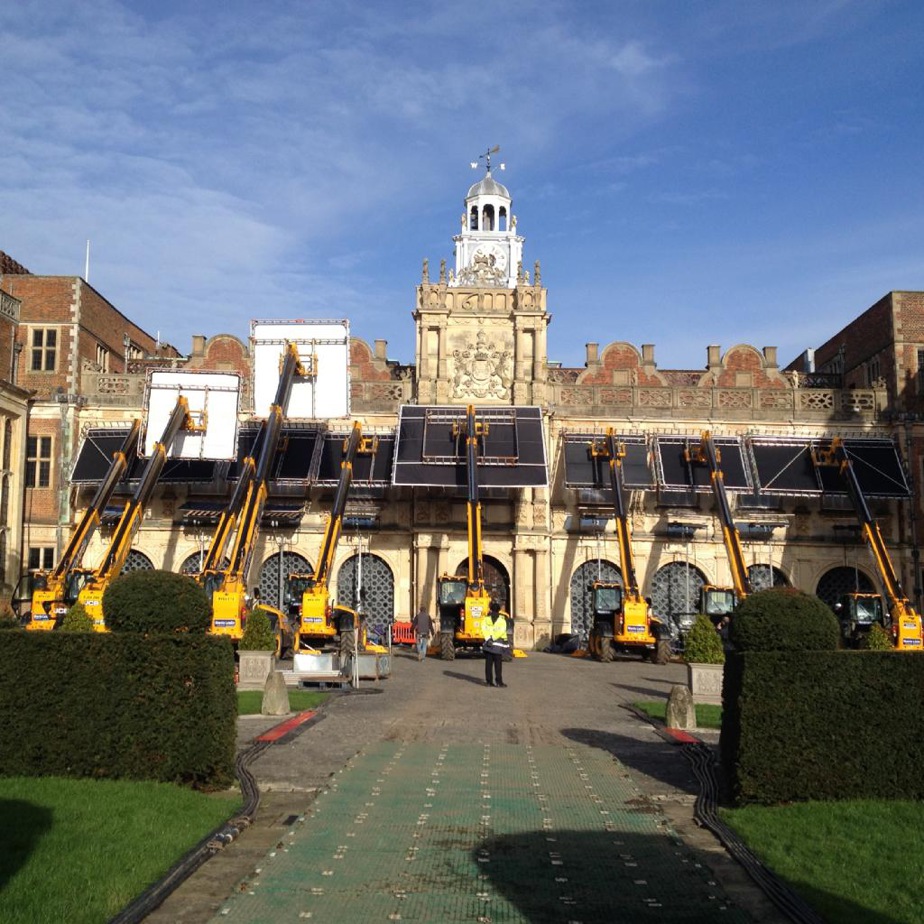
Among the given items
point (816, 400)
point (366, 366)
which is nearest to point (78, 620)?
point (366, 366)

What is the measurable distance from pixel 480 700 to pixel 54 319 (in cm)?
3065

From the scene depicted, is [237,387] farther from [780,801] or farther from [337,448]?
[780,801]

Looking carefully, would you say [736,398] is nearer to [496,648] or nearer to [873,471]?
[873,471]

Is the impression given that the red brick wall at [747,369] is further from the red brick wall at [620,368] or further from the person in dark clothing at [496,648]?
the person in dark clothing at [496,648]

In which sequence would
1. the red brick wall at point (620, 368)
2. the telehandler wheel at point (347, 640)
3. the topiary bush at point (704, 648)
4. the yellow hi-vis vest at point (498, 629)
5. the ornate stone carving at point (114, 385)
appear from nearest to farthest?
the topiary bush at point (704, 648) → the yellow hi-vis vest at point (498, 629) → the telehandler wheel at point (347, 640) → the ornate stone carving at point (114, 385) → the red brick wall at point (620, 368)

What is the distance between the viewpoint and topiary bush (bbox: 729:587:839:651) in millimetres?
11336

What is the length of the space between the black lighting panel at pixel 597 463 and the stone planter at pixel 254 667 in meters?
21.4

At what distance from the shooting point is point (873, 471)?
41.2m

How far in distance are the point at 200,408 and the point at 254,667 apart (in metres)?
17.9

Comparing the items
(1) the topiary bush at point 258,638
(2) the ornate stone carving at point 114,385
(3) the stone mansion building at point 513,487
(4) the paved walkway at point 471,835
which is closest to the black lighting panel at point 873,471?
(3) the stone mansion building at point 513,487

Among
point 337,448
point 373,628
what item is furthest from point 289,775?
point 337,448

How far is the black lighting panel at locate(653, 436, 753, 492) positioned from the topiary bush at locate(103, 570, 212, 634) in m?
30.7

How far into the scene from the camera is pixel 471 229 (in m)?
70.2

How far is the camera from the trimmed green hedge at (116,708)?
11.0 m
